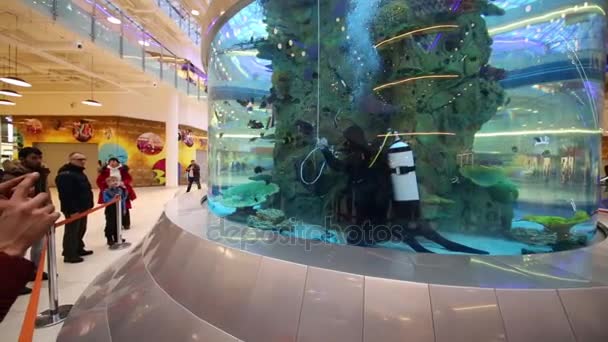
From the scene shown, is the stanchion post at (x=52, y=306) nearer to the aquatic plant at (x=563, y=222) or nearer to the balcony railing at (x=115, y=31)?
the aquatic plant at (x=563, y=222)

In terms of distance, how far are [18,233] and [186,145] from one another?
64.2 feet

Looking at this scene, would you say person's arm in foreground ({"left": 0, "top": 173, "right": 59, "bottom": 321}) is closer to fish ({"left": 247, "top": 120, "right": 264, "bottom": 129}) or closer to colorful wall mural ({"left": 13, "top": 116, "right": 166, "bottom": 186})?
fish ({"left": 247, "top": 120, "right": 264, "bottom": 129})

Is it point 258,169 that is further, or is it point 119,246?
point 119,246

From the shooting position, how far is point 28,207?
36.1 inches

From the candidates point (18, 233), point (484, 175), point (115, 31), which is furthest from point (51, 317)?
point (115, 31)

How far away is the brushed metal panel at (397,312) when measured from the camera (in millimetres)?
1714

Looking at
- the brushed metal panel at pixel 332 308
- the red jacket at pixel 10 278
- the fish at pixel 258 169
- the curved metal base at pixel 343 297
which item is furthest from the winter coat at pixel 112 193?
the red jacket at pixel 10 278

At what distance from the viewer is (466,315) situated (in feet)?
5.64

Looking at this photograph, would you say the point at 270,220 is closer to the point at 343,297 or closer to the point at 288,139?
the point at 288,139

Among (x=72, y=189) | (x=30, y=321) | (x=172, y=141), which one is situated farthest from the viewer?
(x=172, y=141)

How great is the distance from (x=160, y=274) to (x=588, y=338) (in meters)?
2.95

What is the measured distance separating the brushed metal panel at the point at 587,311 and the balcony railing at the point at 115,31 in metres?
9.08

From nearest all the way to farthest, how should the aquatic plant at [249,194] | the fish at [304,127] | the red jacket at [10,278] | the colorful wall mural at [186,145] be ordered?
the red jacket at [10,278], the fish at [304,127], the aquatic plant at [249,194], the colorful wall mural at [186,145]

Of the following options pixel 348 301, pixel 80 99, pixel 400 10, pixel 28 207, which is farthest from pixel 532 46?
pixel 80 99
